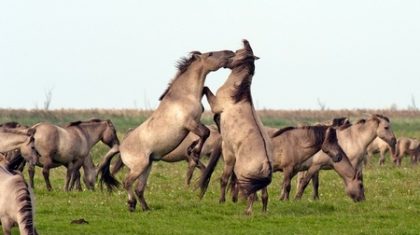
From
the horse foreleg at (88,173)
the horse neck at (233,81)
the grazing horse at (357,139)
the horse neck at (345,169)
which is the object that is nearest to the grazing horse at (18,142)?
the horse neck at (233,81)

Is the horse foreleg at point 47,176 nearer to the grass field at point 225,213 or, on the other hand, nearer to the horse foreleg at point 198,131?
the grass field at point 225,213

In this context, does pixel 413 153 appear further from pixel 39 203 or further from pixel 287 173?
pixel 39 203

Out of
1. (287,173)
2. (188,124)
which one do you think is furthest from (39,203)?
(287,173)

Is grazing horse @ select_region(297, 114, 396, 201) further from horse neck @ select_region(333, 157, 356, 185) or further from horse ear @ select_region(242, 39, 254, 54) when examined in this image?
horse ear @ select_region(242, 39, 254, 54)

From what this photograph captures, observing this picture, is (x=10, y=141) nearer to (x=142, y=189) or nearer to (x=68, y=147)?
(x=142, y=189)

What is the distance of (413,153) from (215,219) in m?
22.8

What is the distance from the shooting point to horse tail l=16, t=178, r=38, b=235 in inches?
451

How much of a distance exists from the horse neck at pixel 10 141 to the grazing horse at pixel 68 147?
3672mm

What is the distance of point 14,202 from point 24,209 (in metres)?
0.28

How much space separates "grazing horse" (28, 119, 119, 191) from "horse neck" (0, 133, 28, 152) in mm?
3672

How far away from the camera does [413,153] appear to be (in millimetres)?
37312

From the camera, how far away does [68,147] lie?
71.9 feet

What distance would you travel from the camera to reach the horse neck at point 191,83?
1686 centimetres

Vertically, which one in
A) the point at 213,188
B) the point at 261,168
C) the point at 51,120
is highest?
the point at 261,168
